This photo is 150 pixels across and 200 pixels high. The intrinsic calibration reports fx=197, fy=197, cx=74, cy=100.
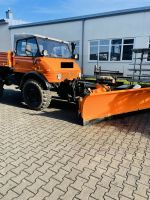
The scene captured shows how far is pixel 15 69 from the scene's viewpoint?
266 inches

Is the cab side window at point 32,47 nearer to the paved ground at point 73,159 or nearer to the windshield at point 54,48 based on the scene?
the windshield at point 54,48

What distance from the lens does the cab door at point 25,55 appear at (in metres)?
6.11

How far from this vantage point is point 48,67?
577 cm

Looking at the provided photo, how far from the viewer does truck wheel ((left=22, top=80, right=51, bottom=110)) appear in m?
6.04

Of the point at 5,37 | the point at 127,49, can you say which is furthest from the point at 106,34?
the point at 5,37

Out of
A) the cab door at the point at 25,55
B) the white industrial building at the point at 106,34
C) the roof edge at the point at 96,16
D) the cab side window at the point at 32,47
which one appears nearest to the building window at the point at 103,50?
the white industrial building at the point at 106,34

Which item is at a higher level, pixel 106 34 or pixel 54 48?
pixel 106 34

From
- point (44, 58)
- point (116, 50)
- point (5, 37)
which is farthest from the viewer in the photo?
point (5, 37)

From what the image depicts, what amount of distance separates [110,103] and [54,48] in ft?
9.09

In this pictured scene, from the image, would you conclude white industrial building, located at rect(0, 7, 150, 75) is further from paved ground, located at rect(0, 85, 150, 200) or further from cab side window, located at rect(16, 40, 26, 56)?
paved ground, located at rect(0, 85, 150, 200)

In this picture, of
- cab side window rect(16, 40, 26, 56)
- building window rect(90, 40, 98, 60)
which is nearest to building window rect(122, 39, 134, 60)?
building window rect(90, 40, 98, 60)

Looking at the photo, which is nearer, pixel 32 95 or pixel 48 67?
pixel 48 67

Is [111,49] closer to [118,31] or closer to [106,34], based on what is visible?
[106,34]

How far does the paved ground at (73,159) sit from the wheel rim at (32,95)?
783 millimetres
